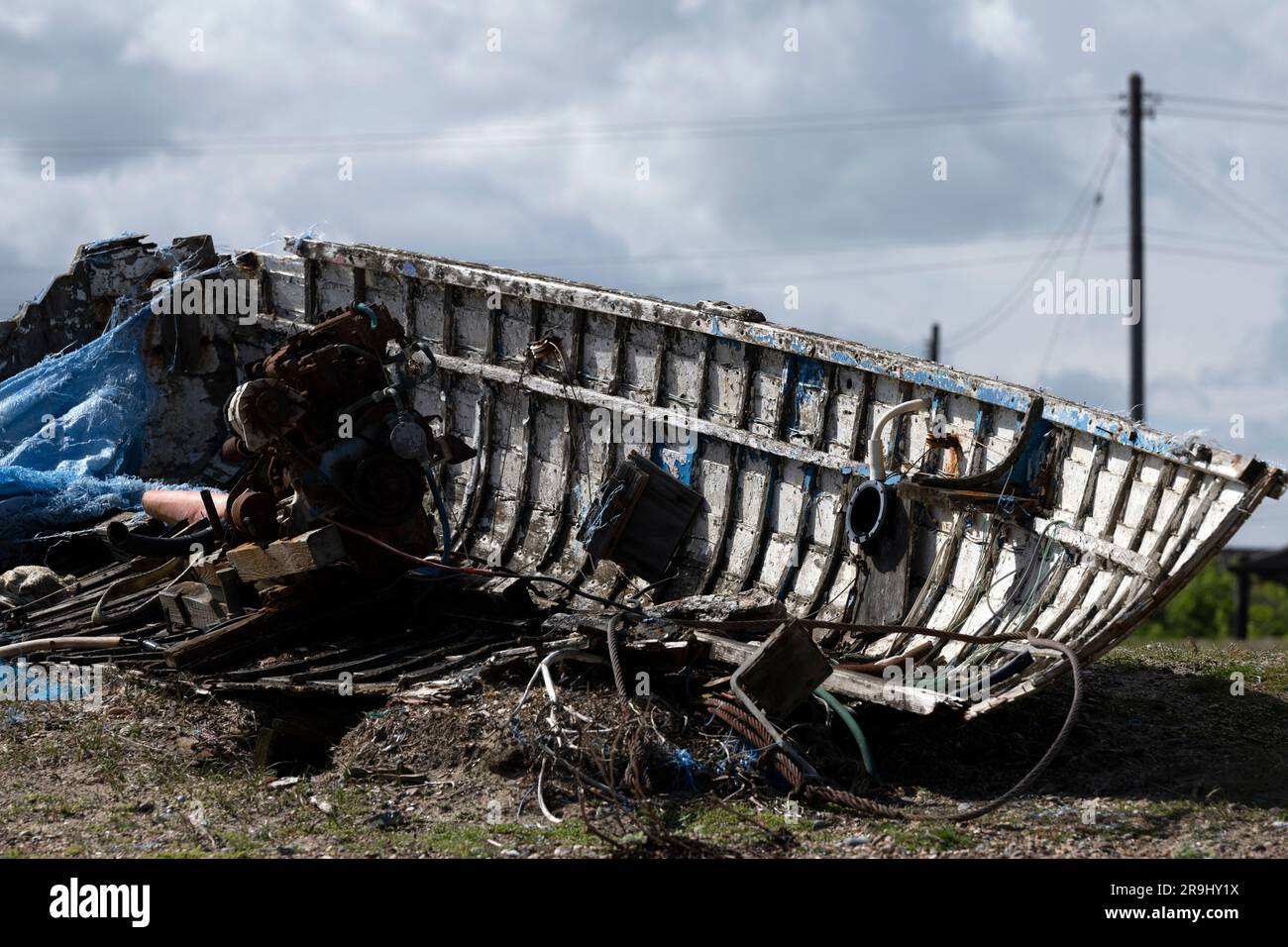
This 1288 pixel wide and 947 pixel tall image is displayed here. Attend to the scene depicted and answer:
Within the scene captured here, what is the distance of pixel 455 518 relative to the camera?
11.7 m

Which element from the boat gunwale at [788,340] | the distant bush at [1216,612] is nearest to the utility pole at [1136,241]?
the distant bush at [1216,612]

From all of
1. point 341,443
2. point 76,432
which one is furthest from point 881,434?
point 76,432

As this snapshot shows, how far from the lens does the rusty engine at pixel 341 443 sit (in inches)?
343

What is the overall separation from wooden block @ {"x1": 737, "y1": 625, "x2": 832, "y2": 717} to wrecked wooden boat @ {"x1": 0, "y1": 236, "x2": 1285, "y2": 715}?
7.6 inches

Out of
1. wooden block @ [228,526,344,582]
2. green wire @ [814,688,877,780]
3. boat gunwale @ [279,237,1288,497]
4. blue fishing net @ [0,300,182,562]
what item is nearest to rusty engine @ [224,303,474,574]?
wooden block @ [228,526,344,582]

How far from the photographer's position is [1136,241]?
2967 centimetres

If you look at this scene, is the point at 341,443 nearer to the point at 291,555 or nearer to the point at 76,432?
the point at 291,555

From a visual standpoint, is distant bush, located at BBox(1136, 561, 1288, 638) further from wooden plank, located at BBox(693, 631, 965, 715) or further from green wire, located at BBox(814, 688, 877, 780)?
green wire, located at BBox(814, 688, 877, 780)

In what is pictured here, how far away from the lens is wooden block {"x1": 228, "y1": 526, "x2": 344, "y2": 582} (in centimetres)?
866

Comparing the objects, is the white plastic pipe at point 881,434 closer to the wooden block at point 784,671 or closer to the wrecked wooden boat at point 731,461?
the wrecked wooden boat at point 731,461

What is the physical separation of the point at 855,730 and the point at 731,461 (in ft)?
11.4

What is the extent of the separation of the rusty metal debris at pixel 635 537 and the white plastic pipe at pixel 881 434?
0.02 m

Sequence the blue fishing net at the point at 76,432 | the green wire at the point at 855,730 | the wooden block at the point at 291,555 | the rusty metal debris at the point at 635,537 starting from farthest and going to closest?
1. the blue fishing net at the point at 76,432
2. the wooden block at the point at 291,555
3. the rusty metal debris at the point at 635,537
4. the green wire at the point at 855,730
